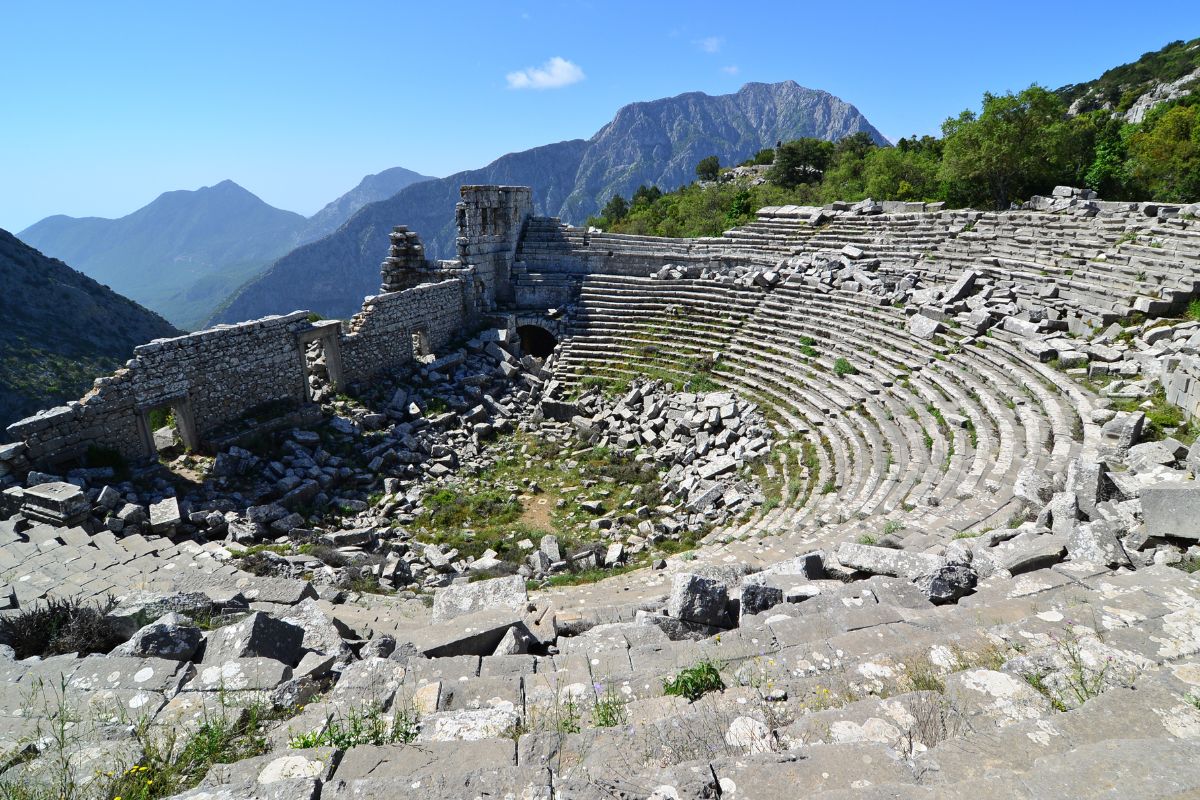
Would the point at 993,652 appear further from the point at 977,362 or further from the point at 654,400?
the point at 654,400

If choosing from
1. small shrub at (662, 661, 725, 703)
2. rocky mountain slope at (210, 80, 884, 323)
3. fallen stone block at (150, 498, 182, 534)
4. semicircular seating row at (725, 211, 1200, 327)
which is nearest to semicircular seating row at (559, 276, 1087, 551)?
semicircular seating row at (725, 211, 1200, 327)

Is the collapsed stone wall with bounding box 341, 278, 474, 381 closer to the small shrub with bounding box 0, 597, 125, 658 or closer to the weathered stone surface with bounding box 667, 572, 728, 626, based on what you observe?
the small shrub with bounding box 0, 597, 125, 658

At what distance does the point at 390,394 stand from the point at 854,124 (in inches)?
6892

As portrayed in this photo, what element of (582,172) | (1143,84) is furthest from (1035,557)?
(582,172)

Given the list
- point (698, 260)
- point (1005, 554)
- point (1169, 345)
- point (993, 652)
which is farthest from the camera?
point (698, 260)

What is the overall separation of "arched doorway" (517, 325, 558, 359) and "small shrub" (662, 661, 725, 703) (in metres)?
18.5

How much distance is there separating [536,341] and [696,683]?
19.1m

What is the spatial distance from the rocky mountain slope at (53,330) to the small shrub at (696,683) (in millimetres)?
32404

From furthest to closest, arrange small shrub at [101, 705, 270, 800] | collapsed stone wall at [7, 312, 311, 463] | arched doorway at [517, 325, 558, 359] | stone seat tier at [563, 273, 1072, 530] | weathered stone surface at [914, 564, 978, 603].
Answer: arched doorway at [517, 325, 558, 359] < collapsed stone wall at [7, 312, 311, 463] < stone seat tier at [563, 273, 1072, 530] < weathered stone surface at [914, 564, 978, 603] < small shrub at [101, 705, 270, 800]

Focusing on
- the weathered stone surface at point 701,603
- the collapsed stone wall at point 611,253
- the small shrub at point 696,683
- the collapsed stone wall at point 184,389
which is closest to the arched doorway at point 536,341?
the collapsed stone wall at point 611,253

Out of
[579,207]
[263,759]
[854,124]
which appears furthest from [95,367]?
[854,124]

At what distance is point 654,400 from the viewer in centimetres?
1700

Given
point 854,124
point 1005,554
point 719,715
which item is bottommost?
point 1005,554

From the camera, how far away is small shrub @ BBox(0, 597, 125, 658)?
5473mm
